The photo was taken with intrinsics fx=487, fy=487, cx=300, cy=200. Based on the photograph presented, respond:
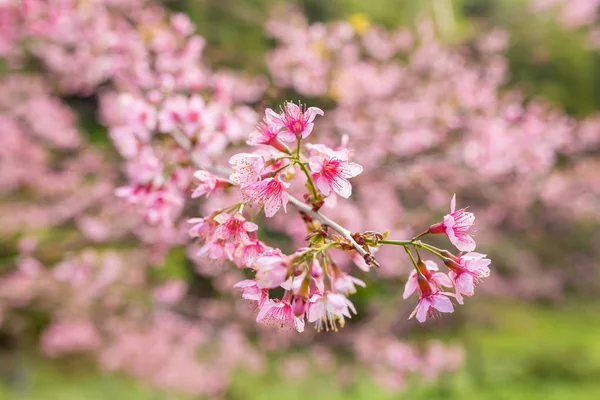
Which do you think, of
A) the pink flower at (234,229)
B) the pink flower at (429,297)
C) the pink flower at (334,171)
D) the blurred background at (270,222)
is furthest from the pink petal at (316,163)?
the blurred background at (270,222)

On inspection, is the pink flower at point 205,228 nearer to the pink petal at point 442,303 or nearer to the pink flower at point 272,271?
the pink flower at point 272,271

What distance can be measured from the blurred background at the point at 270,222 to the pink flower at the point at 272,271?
1357 millimetres

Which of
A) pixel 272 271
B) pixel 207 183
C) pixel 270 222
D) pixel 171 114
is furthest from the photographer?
pixel 270 222

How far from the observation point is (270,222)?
4309 mm

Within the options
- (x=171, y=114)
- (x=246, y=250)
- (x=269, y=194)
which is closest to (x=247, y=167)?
(x=269, y=194)

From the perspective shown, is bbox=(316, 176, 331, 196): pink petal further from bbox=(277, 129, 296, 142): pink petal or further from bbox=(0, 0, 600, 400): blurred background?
bbox=(0, 0, 600, 400): blurred background

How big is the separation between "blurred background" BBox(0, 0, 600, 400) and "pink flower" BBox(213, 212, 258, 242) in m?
1.15

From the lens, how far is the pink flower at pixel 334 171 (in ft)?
3.07

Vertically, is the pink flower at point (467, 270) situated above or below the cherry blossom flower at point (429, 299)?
above

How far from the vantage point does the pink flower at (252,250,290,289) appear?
79 centimetres

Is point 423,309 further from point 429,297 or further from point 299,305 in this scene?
point 299,305

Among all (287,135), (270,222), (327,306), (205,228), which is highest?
(270,222)

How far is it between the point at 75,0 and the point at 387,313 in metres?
3.82

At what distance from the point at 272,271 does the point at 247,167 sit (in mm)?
255
